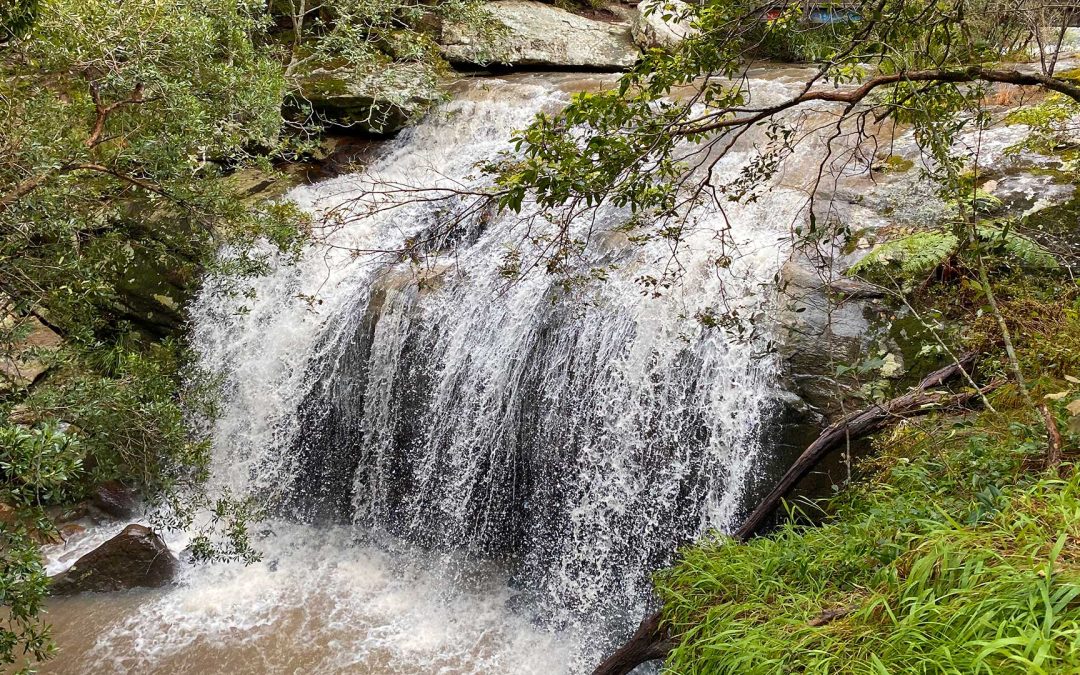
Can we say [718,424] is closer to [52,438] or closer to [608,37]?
[52,438]

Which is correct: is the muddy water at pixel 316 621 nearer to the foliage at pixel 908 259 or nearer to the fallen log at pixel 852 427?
the fallen log at pixel 852 427

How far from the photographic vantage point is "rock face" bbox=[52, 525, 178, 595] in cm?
678

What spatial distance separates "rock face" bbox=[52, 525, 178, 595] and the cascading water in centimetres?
30

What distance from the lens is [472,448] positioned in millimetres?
6574

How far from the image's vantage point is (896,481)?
167 inches

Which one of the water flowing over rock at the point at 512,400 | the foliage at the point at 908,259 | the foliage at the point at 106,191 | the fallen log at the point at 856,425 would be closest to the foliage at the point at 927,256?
the foliage at the point at 908,259

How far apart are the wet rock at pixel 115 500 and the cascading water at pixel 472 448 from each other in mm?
1079

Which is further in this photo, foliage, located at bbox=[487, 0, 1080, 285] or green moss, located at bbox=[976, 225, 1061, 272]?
green moss, located at bbox=[976, 225, 1061, 272]

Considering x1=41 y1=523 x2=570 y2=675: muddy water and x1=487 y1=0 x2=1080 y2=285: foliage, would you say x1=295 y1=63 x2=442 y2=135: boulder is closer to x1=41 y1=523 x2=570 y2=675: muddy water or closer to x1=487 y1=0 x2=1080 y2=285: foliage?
x1=41 y1=523 x2=570 y2=675: muddy water

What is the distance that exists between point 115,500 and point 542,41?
9.44m

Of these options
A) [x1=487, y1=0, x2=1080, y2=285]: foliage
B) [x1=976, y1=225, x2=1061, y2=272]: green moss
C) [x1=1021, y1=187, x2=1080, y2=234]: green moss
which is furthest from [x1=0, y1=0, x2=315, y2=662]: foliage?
[x1=1021, y1=187, x2=1080, y2=234]: green moss

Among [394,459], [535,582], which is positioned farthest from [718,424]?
[394,459]

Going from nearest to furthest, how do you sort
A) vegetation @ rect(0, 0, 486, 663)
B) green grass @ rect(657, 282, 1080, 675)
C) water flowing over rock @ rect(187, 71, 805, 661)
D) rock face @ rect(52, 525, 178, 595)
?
1. green grass @ rect(657, 282, 1080, 675)
2. vegetation @ rect(0, 0, 486, 663)
3. water flowing over rock @ rect(187, 71, 805, 661)
4. rock face @ rect(52, 525, 178, 595)

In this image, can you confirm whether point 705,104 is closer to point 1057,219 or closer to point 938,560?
point 938,560
